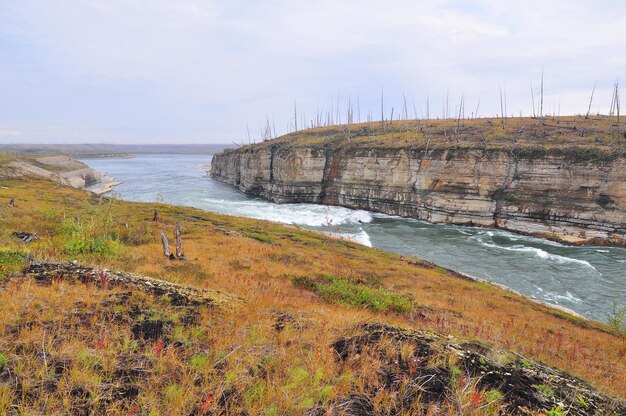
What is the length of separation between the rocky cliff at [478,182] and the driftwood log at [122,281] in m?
44.2

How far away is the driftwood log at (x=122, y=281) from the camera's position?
6.12 m

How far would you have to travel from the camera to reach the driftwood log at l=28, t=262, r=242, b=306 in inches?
241

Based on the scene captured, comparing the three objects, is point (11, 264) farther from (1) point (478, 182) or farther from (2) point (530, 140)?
(2) point (530, 140)

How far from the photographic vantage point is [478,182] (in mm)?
45656

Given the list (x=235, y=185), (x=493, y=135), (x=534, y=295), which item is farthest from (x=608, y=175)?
(x=235, y=185)

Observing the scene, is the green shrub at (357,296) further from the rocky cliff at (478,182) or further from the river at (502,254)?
the rocky cliff at (478,182)

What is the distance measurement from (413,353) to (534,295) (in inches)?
965

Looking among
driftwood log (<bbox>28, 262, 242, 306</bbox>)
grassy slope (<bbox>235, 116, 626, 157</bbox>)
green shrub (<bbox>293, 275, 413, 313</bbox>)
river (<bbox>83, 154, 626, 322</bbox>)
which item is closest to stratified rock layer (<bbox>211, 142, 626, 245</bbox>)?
grassy slope (<bbox>235, 116, 626, 157</bbox>)

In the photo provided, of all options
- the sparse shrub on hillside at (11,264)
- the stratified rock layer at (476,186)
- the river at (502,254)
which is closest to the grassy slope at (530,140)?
the stratified rock layer at (476,186)

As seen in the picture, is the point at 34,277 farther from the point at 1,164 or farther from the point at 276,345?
the point at 1,164

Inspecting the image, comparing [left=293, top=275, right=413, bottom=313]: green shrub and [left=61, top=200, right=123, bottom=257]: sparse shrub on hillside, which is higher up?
[left=61, top=200, right=123, bottom=257]: sparse shrub on hillside

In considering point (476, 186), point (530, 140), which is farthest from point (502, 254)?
point (530, 140)

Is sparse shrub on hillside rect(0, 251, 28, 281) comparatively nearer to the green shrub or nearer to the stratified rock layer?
the green shrub

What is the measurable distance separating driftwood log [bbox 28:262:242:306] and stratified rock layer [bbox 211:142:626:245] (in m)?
44.5
